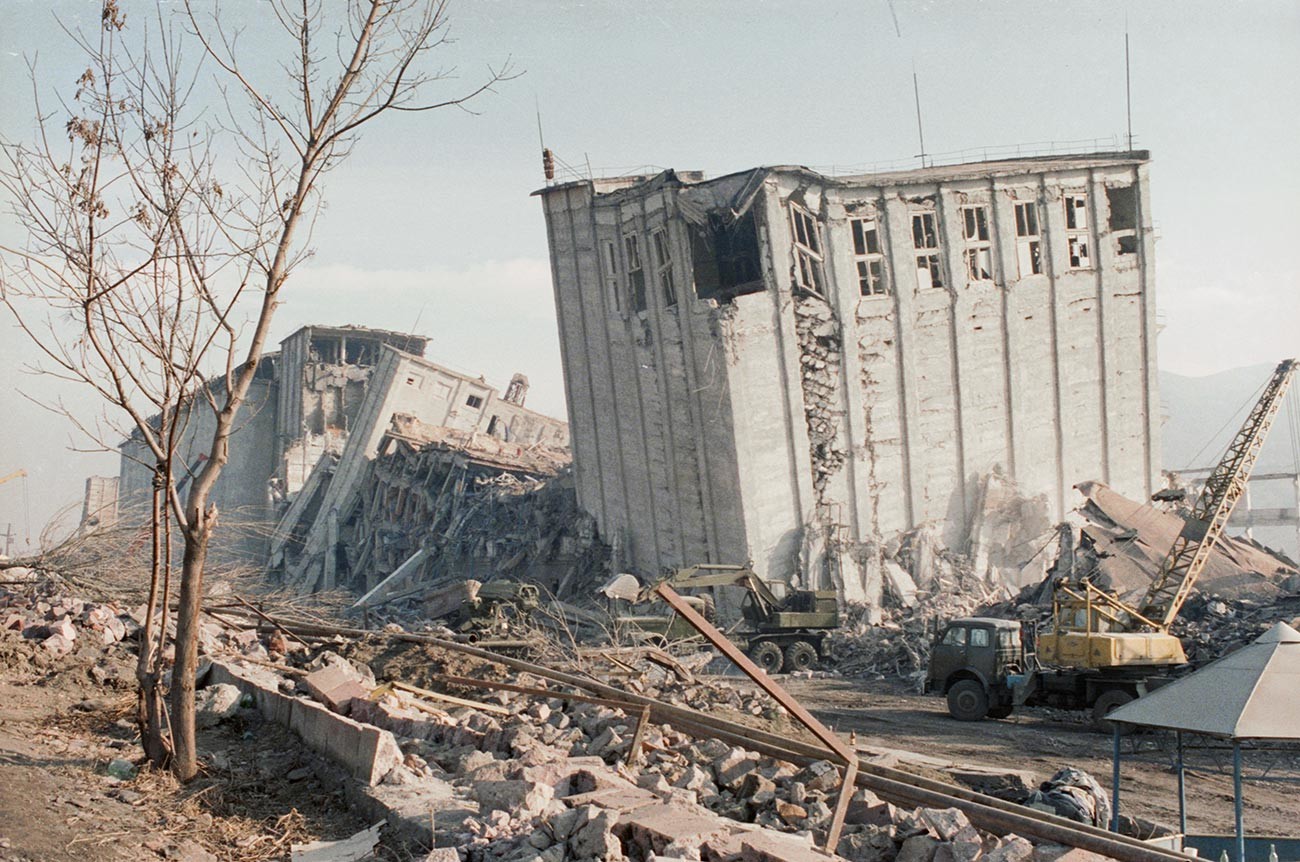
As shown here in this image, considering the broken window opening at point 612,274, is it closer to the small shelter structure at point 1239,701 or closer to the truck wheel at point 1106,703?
the truck wheel at point 1106,703

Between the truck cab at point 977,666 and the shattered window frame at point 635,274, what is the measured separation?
439 inches

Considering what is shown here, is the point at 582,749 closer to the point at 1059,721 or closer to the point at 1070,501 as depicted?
the point at 1059,721

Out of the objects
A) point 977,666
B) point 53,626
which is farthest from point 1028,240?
point 53,626

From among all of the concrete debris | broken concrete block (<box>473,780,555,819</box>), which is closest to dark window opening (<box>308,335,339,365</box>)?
the concrete debris

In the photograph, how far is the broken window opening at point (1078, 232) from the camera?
26.6 metres

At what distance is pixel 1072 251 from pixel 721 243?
8116 mm

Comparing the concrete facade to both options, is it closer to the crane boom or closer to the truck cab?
the truck cab

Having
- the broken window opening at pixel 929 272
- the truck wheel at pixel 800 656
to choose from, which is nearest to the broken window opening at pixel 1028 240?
the broken window opening at pixel 929 272

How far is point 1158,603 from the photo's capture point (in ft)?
70.1

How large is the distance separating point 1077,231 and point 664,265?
958cm

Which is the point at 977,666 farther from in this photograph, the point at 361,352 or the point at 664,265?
the point at 361,352

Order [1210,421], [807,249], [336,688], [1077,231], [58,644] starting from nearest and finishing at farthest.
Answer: [336,688] → [58,644] → [807,249] → [1077,231] → [1210,421]

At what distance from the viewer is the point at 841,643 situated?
22391mm

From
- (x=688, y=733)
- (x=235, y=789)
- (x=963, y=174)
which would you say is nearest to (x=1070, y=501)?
(x=963, y=174)
